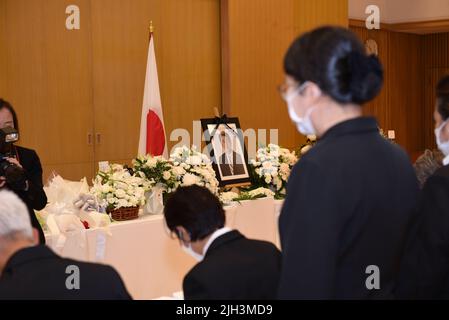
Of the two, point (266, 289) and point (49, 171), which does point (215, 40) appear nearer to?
point (49, 171)

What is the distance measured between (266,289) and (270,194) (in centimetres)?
262

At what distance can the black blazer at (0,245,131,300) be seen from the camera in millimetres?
1765

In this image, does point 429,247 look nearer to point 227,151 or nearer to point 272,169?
point 227,151

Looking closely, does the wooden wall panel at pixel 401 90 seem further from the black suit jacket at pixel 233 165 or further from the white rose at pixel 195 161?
the white rose at pixel 195 161

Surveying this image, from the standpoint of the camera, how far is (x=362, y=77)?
1.56 metres

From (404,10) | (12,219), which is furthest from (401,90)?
(12,219)

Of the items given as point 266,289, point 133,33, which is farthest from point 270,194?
point 133,33

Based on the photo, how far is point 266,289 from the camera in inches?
85.0

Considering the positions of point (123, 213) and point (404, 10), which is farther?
point (404, 10)

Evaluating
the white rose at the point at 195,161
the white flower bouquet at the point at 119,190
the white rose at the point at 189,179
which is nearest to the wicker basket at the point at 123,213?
the white flower bouquet at the point at 119,190

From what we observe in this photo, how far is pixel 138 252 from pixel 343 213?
8.58ft

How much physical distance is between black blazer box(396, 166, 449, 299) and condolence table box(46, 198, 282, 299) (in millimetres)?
1864

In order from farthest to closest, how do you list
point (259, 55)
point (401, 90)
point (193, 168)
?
point (401, 90)
point (259, 55)
point (193, 168)

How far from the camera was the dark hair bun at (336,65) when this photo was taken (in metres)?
1.54
